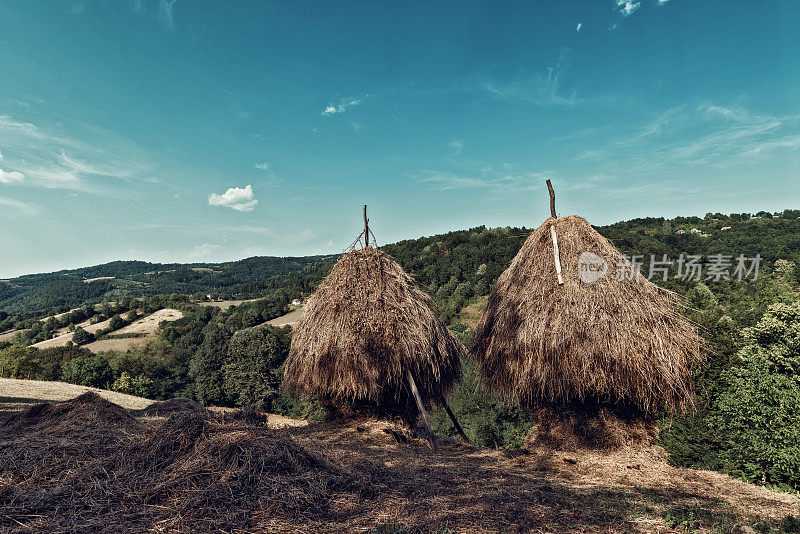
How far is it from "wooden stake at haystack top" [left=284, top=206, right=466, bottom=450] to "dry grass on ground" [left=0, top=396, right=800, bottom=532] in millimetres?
2478

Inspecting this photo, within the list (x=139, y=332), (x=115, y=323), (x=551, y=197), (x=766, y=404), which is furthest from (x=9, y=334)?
(x=766, y=404)

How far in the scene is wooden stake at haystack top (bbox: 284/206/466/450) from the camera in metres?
8.77

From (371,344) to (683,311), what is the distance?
26.4ft

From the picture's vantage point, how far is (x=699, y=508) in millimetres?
4832

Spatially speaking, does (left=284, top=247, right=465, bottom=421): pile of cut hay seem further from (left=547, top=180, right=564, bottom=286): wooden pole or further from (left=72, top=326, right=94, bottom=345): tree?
(left=72, top=326, right=94, bottom=345): tree

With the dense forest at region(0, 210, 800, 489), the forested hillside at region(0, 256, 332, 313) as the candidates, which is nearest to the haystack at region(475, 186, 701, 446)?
the dense forest at region(0, 210, 800, 489)

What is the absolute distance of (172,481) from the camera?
3975mm

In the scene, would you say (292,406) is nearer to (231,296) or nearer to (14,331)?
(14,331)

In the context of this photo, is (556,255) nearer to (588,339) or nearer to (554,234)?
(554,234)

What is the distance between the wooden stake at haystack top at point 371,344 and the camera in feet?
28.8

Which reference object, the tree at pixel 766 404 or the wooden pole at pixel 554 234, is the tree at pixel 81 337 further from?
the tree at pixel 766 404

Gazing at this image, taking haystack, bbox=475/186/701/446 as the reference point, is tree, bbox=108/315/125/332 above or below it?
below

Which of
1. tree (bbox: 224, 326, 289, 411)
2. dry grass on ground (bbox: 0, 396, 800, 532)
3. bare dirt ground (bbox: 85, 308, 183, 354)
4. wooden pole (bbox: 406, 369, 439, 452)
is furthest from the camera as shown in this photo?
bare dirt ground (bbox: 85, 308, 183, 354)

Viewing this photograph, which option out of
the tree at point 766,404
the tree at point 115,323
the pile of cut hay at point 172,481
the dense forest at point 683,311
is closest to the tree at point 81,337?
the tree at point 115,323
